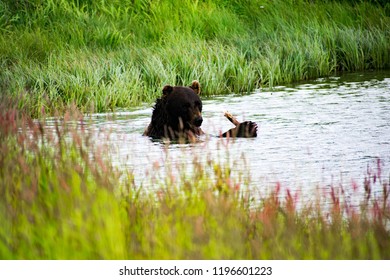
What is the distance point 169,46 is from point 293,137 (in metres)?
6.44

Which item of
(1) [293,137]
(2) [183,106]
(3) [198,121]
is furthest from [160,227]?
(1) [293,137]

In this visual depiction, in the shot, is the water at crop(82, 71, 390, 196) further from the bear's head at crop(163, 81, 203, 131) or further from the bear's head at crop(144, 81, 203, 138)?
the bear's head at crop(163, 81, 203, 131)

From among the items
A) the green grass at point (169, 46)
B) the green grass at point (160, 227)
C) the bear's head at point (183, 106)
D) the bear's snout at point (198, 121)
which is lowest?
the green grass at point (160, 227)

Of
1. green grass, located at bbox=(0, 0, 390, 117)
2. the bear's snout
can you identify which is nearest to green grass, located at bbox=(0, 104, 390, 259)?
the bear's snout

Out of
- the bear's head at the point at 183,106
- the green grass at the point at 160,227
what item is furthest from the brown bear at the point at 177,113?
the green grass at the point at 160,227

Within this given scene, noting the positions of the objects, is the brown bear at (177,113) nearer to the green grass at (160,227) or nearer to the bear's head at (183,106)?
the bear's head at (183,106)

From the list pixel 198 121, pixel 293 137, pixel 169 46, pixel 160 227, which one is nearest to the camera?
pixel 160 227

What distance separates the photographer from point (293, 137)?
1095 cm

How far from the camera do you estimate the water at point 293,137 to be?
8539 mm

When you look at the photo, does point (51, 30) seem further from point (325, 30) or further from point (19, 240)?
point (19, 240)

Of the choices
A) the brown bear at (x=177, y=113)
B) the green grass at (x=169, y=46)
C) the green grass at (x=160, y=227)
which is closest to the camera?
the green grass at (x=160, y=227)

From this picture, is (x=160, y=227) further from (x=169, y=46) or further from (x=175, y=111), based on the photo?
(x=169, y=46)

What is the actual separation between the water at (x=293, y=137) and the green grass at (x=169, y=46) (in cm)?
81

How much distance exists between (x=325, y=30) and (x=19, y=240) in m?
14.9
